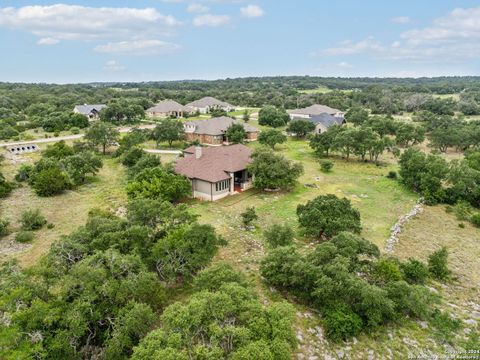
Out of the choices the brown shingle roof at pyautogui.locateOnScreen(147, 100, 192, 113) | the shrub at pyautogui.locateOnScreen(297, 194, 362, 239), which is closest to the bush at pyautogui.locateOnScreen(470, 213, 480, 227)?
the shrub at pyautogui.locateOnScreen(297, 194, 362, 239)

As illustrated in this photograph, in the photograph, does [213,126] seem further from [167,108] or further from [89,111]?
[89,111]

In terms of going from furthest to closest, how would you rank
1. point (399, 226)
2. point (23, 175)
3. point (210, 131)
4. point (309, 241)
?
point (210, 131) → point (23, 175) → point (399, 226) → point (309, 241)

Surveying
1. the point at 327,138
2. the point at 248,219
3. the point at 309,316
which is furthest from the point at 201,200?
the point at 327,138

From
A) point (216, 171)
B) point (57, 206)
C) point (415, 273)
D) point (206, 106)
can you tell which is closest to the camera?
point (415, 273)

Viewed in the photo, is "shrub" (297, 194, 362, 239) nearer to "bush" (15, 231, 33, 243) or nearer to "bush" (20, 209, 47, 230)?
"bush" (15, 231, 33, 243)

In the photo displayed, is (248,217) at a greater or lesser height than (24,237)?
greater

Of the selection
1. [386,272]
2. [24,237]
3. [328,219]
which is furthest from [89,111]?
[386,272]
